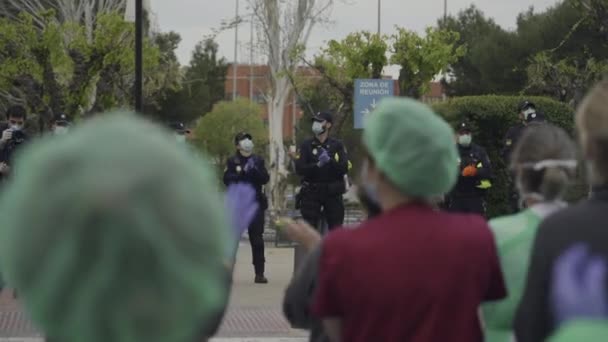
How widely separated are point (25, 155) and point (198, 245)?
33cm

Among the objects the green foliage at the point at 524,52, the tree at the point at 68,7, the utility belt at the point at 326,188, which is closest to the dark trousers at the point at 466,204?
the utility belt at the point at 326,188

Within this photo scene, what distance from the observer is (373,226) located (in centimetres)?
334

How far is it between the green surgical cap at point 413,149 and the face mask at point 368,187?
0.17m

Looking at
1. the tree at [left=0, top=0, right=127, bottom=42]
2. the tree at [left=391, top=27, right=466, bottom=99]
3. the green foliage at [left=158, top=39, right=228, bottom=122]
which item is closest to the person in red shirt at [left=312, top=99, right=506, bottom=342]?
the tree at [left=391, top=27, right=466, bottom=99]

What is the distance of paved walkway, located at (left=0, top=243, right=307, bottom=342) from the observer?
9.99 metres

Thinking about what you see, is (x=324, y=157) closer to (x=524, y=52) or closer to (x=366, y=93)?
(x=366, y=93)

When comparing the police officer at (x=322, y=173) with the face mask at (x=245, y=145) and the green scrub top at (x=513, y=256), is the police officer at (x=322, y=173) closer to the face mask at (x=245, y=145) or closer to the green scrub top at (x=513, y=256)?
Answer: the face mask at (x=245, y=145)

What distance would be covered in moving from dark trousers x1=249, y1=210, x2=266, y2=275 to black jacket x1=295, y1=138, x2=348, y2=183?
34.9 inches

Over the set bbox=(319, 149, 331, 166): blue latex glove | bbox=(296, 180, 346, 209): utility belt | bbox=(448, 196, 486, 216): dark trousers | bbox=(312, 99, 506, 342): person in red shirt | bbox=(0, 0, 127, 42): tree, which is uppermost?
bbox=(0, 0, 127, 42): tree

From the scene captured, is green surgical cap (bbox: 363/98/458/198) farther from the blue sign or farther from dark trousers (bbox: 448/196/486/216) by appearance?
the blue sign

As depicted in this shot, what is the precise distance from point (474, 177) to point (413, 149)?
1068cm

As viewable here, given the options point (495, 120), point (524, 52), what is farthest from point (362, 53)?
point (524, 52)

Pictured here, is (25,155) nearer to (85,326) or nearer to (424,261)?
(85,326)

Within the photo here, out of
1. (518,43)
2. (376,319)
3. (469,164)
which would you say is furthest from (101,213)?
(518,43)
